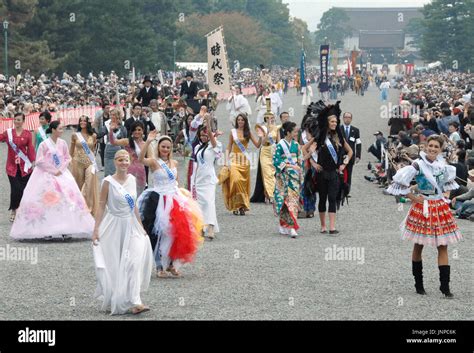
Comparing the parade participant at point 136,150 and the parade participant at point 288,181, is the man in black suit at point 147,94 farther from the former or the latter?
the parade participant at point 288,181

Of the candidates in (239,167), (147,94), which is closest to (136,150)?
(239,167)

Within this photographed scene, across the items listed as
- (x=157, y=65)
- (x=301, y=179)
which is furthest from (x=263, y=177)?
(x=157, y=65)

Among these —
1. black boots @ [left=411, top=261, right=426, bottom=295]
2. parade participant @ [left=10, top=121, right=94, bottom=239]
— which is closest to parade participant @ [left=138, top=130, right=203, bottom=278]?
black boots @ [left=411, top=261, right=426, bottom=295]

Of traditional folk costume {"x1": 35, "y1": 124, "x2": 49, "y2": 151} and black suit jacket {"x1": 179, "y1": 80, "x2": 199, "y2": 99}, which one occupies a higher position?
black suit jacket {"x1": 179, "y1": 80, "x2": 199, "y2": 99}

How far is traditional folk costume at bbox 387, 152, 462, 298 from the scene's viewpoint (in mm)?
10805

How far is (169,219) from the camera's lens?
39.0 ft

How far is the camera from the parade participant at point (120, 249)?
9992mm

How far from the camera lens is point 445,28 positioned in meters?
93.7

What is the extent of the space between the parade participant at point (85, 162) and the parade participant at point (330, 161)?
126 inches

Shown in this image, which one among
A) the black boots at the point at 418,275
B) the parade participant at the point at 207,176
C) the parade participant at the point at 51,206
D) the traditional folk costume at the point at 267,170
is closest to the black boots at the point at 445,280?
the black boots at the point at 418,275

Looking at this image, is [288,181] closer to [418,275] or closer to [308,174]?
[308,174]

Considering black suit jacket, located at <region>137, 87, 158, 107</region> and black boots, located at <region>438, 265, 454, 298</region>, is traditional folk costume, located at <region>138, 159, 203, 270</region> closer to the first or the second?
black boots, located at <region>438, 265, 454, 298</region>

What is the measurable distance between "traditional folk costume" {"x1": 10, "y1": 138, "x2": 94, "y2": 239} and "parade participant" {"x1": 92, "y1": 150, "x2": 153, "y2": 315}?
4663 millimetres

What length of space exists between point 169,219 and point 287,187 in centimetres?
401
